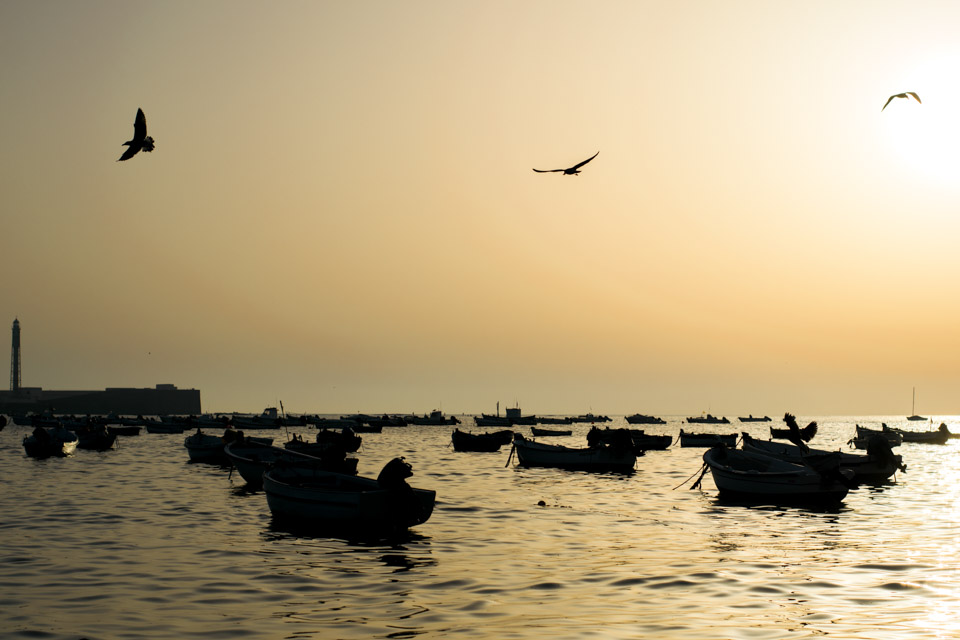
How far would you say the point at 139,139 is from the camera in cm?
2112

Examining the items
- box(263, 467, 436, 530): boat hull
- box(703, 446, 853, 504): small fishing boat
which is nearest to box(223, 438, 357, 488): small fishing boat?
box(263, 467, 436, 530): boat hull

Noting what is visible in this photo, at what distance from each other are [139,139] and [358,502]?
44.8 ft

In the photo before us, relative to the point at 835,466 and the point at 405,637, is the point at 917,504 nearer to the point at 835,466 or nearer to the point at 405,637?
the point at 835,466

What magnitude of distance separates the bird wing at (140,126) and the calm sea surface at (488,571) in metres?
10.5

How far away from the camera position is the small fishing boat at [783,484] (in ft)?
132

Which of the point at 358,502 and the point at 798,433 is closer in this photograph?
the point at 358,502

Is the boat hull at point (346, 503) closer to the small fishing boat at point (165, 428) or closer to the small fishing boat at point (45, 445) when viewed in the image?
the small fishing boat at point (45, 445)

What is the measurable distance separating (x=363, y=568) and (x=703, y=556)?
946cm

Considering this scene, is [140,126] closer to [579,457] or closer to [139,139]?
[139,139]

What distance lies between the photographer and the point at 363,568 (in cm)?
2288

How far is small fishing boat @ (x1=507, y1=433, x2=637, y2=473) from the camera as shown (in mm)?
64875

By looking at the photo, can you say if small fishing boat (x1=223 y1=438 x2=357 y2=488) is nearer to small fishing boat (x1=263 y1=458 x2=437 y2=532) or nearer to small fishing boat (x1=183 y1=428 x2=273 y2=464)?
small fishing boat (x1=263 y1=458 x2=437 y2=532)

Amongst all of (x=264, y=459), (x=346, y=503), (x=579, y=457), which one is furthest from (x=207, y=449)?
(x=346, y=503)

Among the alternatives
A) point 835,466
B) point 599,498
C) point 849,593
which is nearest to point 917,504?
point 835,466
